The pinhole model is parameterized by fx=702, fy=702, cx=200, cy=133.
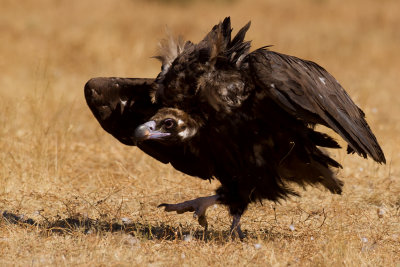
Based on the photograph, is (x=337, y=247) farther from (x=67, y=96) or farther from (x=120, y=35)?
(x=120, y=35)

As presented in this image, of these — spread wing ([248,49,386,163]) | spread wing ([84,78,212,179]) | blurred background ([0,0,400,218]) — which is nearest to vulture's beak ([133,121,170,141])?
spread wing ([84,78,212,179])

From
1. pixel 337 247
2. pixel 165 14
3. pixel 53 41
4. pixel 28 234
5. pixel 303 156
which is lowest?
pixel 28 234

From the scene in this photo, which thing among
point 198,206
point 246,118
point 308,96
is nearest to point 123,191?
point 198,206

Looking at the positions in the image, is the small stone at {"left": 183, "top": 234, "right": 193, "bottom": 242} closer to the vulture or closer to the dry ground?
the dry ground

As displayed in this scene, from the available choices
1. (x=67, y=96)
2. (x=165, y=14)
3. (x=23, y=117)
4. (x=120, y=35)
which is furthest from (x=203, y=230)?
(x=165, y=14)

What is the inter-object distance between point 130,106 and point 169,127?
81cm

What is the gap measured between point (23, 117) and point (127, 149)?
1647mm

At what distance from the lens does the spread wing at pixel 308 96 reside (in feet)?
14.8

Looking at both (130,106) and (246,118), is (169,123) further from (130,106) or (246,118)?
(130,106)

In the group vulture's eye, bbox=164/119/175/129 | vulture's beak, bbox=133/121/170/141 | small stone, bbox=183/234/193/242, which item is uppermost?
vulture's eye, bbox=164/119/175/129

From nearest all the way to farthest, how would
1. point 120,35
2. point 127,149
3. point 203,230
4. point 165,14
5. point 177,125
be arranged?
1. point 177,125
2. point 203,230
3. point 127,149
4. point 120,35
5. point 165,14

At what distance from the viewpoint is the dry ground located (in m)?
4.66

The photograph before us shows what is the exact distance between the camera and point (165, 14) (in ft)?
57.7

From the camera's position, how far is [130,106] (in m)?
5.62
